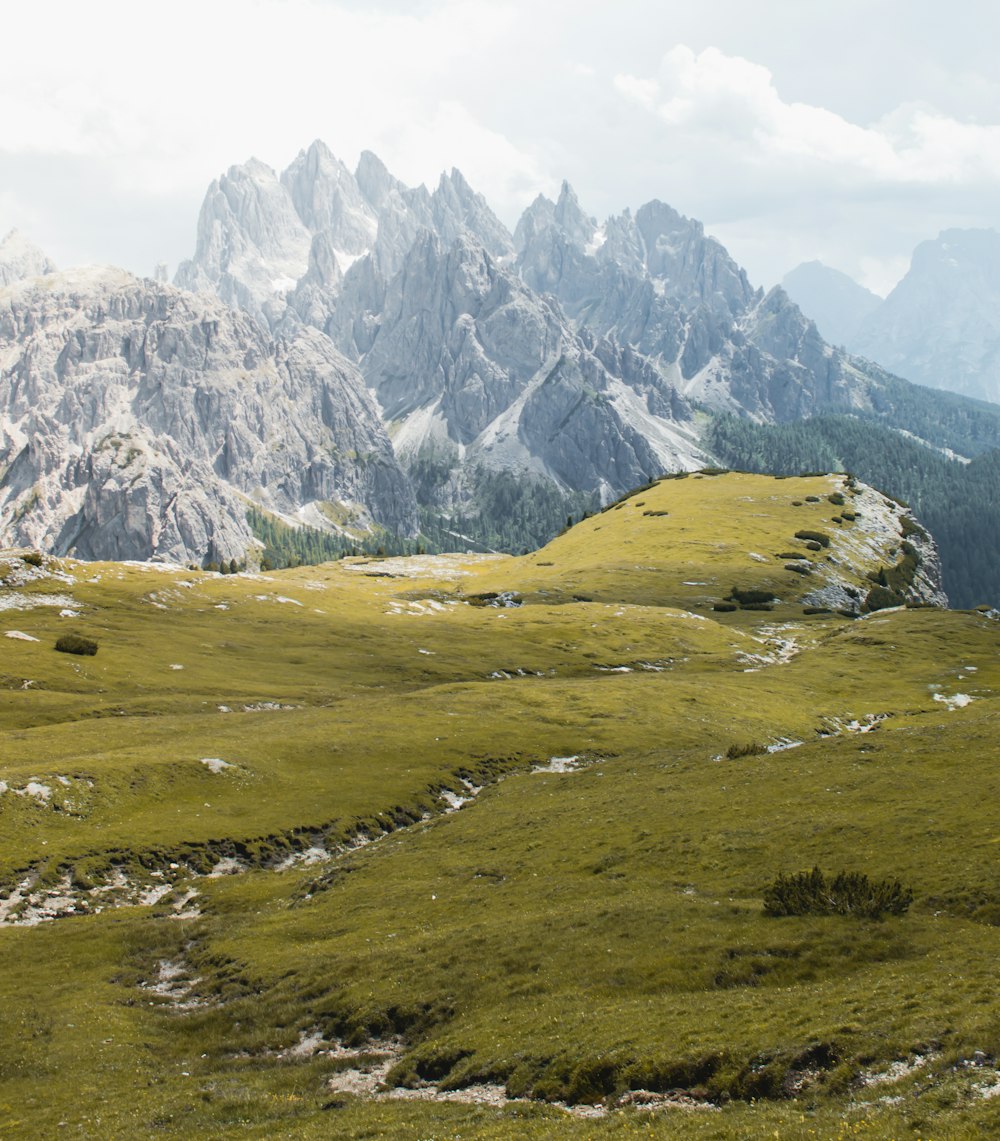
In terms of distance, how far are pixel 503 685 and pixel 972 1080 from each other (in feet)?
253

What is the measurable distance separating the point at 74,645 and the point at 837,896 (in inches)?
3274

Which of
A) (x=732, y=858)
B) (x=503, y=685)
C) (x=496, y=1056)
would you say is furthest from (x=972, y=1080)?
(x=503, y=685)

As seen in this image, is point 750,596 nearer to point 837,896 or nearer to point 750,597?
point 750,597

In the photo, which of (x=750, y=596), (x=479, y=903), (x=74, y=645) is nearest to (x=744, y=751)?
(x=479, y=903)

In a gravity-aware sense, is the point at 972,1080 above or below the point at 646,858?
above

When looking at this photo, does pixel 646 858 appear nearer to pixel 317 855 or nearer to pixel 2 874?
pixel 317 855

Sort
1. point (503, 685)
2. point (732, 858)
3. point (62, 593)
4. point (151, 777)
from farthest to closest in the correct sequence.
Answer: point (62, 593)
point (503, 685)
point (151, 777)
point (732, 858)

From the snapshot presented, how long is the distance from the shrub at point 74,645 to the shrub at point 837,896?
80.0 metres

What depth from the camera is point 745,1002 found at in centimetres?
2603

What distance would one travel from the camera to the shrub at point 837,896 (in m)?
31.2

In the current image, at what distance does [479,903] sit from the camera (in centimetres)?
4078

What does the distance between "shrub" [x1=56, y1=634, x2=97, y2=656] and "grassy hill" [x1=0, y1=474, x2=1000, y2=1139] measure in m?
1.14

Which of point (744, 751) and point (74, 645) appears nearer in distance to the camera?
point (744, 751)

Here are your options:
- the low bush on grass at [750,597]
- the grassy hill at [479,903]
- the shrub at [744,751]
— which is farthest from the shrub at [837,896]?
the low bush on grass at [750,597]
